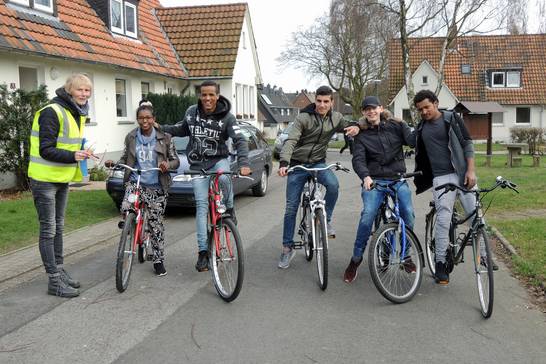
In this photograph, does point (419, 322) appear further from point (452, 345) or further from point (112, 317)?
point (112, 317)

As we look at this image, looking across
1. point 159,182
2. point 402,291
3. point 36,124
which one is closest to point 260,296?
point 402,291

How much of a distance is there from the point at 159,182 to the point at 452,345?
352 centimetres

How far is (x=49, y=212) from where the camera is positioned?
542 centimetres

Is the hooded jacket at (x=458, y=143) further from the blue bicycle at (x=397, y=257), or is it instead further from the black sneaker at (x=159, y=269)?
the black sneaker at (x=159, y=269)

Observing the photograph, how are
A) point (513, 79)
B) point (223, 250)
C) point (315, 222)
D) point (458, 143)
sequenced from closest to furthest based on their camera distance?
point (458, 143), point (223, 250), point (315, 222), point (513, 79)

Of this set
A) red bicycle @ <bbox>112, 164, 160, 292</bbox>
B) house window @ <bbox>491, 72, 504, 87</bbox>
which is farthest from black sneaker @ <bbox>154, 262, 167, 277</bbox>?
house window @ <bbox>491, 72, 504, 87</bbox>

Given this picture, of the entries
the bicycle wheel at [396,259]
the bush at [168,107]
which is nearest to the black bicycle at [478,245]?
the bicycle wheel at [396,259]

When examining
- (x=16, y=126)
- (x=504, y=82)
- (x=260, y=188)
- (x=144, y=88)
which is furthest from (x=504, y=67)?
(x=16, y=126)

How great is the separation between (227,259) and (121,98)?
49.7 feet

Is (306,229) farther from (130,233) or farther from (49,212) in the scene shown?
Result: (49,212)

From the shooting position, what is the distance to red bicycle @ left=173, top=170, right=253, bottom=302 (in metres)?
5.31

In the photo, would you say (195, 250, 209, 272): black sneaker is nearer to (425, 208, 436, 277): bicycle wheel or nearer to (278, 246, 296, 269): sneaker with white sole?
(278, 246, 296, 269): sneaker with white sole

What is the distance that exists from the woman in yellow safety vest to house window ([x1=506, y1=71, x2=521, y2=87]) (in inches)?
1901

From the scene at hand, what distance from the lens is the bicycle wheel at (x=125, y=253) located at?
5543mm
